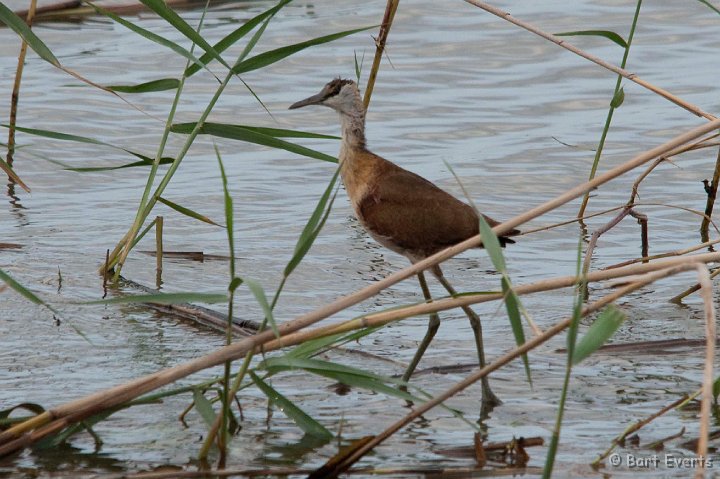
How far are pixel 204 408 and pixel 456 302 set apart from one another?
84cm

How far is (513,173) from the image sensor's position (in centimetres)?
816

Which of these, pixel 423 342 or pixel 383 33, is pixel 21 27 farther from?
pixel 383 33

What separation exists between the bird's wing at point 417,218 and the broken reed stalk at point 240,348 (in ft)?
4.90

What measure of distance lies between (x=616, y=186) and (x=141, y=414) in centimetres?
452

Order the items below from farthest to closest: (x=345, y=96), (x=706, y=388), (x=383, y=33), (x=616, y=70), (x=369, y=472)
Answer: (x=383, y=33), (x=345, y=96), (x=616, y=70), (x=369, y=472), (x=706, y=388)

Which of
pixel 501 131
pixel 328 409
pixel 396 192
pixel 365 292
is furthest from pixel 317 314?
pixel 501 131

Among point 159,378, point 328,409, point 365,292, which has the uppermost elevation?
point 365,292

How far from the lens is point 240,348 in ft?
11.7

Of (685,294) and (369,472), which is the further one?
(685,294)

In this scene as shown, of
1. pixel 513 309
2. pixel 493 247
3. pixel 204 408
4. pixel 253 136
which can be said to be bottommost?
pixel 204 408

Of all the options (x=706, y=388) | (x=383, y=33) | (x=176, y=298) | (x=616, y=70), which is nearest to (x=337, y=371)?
(x=176, y=298)

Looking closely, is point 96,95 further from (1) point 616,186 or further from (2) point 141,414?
(2) point 141,414

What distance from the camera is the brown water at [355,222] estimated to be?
170 inches

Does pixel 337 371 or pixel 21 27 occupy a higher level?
pixel 21 27
